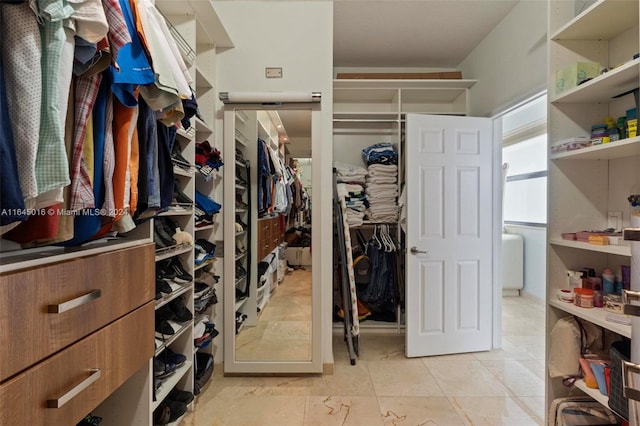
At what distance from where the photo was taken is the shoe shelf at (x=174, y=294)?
1502 millimetres

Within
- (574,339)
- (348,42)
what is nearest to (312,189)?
(348,42)

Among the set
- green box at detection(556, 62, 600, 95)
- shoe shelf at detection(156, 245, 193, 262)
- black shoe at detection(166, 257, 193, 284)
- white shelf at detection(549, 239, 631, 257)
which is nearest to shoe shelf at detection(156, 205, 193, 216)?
shoe shelf at detection(156, 245, 193, 262)

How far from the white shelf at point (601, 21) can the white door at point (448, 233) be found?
1.07m

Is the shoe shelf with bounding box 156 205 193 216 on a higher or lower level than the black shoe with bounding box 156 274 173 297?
higher

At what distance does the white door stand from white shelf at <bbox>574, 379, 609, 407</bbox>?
118 cm

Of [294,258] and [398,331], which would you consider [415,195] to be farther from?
[398,331]

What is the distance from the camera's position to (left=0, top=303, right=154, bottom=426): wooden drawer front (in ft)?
2.30

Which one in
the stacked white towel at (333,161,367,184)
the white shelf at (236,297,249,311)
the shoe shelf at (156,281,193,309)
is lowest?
the white shelf at (236,297,249,311)

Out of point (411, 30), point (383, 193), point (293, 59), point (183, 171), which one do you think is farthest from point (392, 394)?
point (411, 30)

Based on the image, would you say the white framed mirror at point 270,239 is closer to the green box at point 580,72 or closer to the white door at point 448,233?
the white door at point 448,233

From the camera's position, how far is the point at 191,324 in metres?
1.81

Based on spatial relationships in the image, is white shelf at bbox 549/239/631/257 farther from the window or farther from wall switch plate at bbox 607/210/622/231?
the window

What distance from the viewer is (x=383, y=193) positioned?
9.77ft

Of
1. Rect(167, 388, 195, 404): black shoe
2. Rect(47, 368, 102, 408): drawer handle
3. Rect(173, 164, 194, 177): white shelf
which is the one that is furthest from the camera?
Rect(167, 388, 195, 404): black shoe
